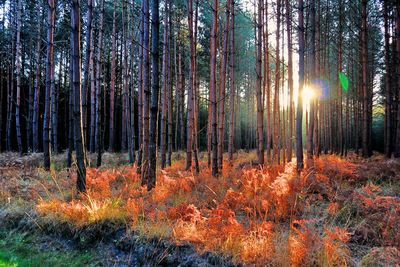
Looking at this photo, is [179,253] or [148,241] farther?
[148,241]

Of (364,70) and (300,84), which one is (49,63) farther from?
(364,70)

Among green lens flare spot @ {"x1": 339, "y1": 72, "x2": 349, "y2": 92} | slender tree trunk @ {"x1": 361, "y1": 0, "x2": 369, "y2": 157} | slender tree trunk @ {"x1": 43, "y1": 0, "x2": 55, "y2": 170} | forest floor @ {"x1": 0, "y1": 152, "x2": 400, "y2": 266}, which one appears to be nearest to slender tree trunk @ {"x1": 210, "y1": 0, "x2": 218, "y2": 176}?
forest floor @ {"x1": 0, "y1": 152, "x2": 400, "y2": 266}

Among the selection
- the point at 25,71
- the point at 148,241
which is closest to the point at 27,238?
the point at 148,241

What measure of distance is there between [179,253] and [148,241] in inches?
22.3

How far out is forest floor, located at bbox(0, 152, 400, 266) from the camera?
3328mm

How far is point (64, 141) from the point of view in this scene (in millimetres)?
26250

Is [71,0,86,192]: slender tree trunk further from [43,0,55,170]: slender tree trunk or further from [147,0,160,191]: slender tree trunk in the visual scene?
[43,0,55,170]: slender tree trunk

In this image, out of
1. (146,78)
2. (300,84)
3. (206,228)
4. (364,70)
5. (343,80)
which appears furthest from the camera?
(343,80)

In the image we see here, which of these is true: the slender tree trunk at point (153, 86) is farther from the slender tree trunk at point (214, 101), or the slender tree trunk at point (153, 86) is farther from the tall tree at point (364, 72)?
the tall tree at point (364, 72)

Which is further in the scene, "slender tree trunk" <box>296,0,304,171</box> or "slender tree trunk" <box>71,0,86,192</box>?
"slender tree trunk" <box>296,0,304,171</box>

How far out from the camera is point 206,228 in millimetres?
3994

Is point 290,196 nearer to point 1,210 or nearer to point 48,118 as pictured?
point 1,210

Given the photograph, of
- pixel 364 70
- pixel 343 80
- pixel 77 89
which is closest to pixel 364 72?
pixel 364 70

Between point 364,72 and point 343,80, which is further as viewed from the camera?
point 343,80
